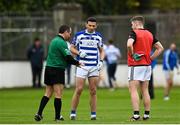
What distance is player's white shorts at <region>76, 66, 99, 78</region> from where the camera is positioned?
19.7 m

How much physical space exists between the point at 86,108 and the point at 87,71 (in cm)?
570

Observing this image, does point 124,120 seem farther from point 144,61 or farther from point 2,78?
point 2,78

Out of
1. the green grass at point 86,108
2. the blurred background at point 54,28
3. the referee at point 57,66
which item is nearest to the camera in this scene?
the referee at point 57,66

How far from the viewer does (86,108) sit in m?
25.3

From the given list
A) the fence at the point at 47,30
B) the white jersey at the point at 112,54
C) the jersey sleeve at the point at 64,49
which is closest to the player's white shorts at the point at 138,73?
the jersey sleeve at the point at 64,49

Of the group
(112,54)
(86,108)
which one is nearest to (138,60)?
(86,108)

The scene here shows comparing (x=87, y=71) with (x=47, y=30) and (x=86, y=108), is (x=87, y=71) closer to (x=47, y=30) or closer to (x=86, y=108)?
(x=86, y=108)

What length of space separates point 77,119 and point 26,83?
20.4 metres

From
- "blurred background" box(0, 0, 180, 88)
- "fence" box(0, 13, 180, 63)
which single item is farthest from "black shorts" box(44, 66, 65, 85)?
"fence" box(0, 13, 180, 63)

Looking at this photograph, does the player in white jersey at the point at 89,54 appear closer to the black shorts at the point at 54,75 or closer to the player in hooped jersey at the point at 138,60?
the black shorts at the point at 54,75

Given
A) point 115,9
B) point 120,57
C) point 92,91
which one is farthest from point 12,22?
point 92,91

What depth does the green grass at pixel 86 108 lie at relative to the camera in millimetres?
19484

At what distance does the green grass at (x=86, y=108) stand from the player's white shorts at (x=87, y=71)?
996 mm

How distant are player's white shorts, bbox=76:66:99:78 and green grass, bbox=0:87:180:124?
996 millimetres
